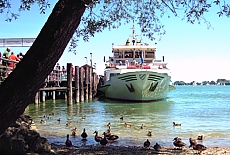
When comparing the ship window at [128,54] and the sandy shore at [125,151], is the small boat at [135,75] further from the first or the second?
the sandy shore at [125,151]

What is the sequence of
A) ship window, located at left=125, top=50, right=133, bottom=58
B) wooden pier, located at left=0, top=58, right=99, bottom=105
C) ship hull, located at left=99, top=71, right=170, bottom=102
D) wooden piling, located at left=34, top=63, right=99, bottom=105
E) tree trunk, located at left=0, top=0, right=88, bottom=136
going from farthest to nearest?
ship window, located at left=125, top=50, right=133, bottom=58, ship hull, located at left=99, top=71, right=170, bottom=102, wooden piling, located at left=34, top=63, right=99, bottom=105, wooden pier, located at left=0, top=58, right=99, bottom=105, tree trunk, located at left=0, top=0, right=88, bottom=136

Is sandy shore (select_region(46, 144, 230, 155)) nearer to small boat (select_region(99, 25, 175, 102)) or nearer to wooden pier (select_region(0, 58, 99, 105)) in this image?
wooden pier (select_region(0, 58, 99, 105))

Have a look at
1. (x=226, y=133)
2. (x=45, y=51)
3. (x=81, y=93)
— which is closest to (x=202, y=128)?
(x=226, y=133)

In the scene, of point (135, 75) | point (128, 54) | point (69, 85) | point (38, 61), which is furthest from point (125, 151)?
point (128, 54)

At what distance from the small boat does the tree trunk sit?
963 inches

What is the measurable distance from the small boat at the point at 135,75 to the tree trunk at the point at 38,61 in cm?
2447

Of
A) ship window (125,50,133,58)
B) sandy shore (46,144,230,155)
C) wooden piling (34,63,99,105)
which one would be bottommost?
sandy shore (46,144,230,155)

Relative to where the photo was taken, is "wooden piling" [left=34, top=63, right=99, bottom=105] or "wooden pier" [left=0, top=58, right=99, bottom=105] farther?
"wooden piling" [left=34, top=63, right=99, bottom=105]

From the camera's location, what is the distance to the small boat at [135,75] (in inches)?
1181

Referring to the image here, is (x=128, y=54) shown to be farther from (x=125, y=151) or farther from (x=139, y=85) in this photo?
(x=125, y=151)

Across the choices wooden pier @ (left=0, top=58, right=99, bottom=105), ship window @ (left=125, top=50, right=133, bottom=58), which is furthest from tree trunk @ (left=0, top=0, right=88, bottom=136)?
ship window @ (left=125, top=50, right=133, bottom=58)

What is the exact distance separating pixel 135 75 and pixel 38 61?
24.9 meters

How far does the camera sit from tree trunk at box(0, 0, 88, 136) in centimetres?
475

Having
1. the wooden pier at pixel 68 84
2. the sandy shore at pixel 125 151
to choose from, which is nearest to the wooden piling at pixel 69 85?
the wooden pier at pixel 68 84
